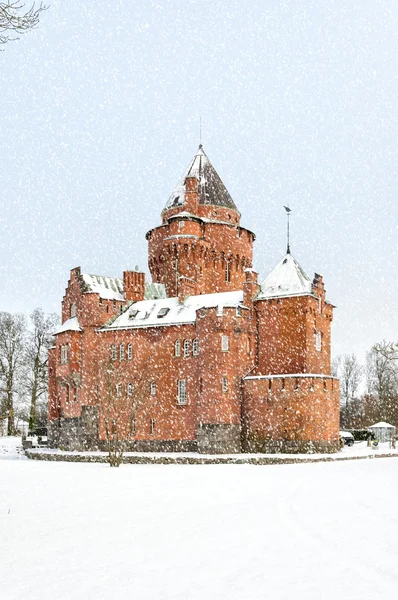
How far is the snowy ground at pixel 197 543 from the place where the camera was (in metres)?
8.61

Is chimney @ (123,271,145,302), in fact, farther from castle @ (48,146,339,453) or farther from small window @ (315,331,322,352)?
small window @ (315,331,322,352)

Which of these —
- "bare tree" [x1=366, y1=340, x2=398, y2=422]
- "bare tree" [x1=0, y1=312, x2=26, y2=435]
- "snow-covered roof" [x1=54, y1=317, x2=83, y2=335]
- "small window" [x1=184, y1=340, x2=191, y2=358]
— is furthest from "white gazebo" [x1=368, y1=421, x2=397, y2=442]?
"bare tree" [x1=0, y1=312, x2=26, y2=435]

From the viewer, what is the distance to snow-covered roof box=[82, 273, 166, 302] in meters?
55.6

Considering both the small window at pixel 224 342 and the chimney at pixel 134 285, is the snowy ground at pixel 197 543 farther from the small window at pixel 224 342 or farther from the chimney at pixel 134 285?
the chimney at pixel 134 285

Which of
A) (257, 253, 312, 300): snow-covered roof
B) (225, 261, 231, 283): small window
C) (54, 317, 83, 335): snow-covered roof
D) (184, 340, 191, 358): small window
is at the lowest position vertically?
(184, 340, 191, 358): small window

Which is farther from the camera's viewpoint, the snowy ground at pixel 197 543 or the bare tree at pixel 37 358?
the bare tree at pixel 37 358

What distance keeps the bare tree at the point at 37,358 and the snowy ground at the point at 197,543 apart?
45.7 m

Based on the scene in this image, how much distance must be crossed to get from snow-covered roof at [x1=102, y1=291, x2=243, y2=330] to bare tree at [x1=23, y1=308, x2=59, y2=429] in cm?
1351

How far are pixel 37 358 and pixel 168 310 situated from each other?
719 inches

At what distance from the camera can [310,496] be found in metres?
18.4

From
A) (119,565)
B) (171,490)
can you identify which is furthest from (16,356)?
(119,565)

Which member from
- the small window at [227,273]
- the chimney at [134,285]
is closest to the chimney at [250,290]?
the small window at [227,273]

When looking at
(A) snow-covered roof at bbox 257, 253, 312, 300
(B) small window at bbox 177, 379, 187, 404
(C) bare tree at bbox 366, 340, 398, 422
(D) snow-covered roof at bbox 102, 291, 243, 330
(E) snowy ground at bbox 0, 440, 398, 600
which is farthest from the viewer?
(C) bare tree at bbox 366, 340, 398, 422

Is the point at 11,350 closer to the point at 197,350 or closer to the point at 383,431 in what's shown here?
the point at 197,350
